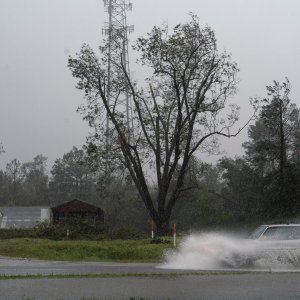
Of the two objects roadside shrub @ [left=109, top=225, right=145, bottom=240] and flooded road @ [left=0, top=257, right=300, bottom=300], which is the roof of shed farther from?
flooded road @ [left=0, top=257, right=300, bottom=300]

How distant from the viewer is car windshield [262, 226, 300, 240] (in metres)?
20.7

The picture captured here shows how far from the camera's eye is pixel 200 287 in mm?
11906

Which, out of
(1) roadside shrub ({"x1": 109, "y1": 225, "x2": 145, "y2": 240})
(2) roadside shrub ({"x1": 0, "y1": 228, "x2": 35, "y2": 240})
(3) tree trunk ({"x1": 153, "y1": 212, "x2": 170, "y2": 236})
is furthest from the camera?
(2) roadside shrub ({"x1": 0, "y1": 228, "x2": 35, "y2": 240})

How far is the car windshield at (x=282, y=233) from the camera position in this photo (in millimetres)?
20716

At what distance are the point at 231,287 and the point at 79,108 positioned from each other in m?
33.4

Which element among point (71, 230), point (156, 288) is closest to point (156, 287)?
point (156, 288)

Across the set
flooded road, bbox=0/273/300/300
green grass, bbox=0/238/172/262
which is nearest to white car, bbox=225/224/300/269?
flooded road, bbox=0/273/300/300

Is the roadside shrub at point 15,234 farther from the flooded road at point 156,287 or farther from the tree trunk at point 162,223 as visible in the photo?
the flooded road at point 156,287

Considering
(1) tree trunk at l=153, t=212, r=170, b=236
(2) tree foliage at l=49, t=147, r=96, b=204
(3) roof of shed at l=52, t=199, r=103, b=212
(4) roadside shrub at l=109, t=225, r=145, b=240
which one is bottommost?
(4) roadside shrub at l=109, t=225, r=145, b=240

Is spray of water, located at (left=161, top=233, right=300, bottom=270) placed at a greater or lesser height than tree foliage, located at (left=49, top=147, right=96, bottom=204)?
lesser

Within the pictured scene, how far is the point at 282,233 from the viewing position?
823 inches

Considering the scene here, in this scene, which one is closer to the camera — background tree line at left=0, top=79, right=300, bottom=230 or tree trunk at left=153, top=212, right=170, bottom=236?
tree trunk at left=153, top=212, right=170, bottom=236

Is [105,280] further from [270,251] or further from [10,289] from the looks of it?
[270,251]

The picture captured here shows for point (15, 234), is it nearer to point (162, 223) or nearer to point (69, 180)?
point (162, 223)
